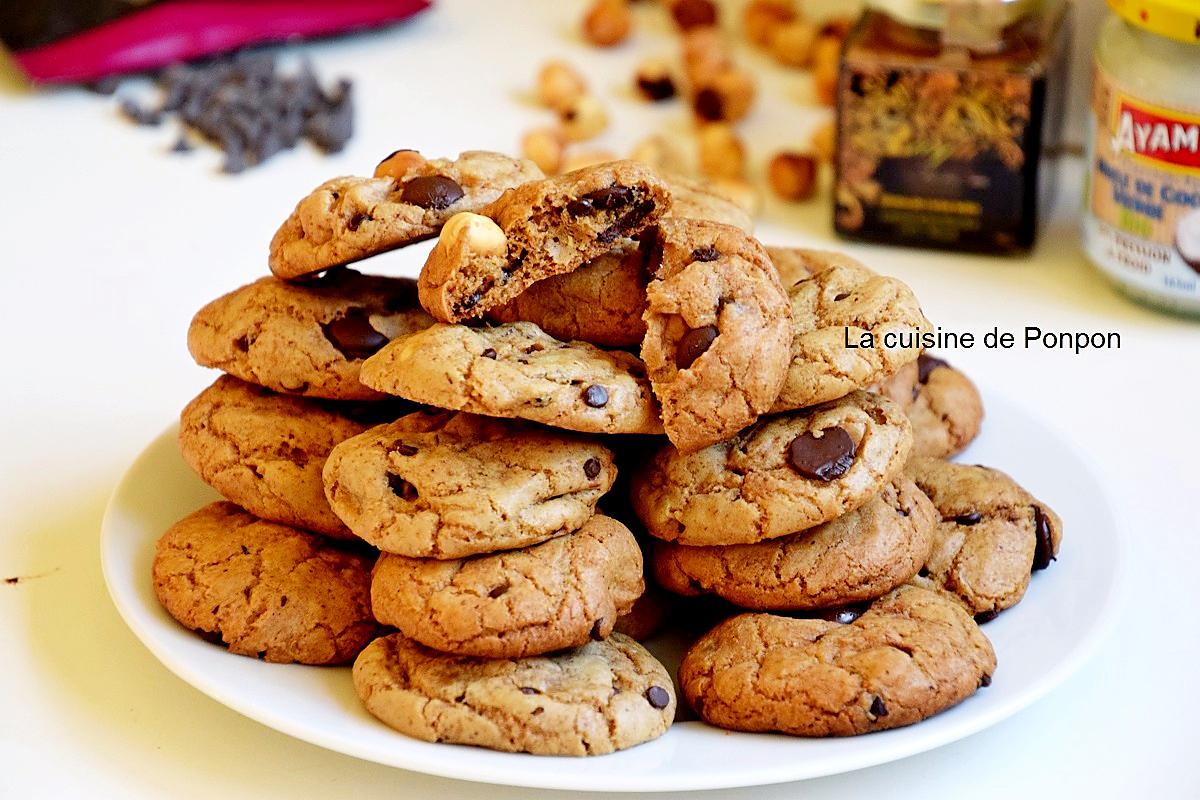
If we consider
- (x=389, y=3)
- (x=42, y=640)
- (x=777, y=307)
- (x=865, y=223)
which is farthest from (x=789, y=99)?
(x=42, y=640)

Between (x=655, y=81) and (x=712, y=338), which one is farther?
(x=655, y=81)

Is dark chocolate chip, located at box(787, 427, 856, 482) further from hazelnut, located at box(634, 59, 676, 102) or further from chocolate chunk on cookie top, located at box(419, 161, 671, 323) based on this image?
hazelnut, located at box(634, 59, 676, 102)

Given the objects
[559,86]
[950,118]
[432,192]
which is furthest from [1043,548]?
[559,86]

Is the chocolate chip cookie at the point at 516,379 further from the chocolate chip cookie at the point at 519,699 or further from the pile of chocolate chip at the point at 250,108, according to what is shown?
the pile of chocolate chip at the point at 250,108

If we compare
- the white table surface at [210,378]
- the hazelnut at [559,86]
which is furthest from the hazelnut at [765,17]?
the hazelnut at [559,86]

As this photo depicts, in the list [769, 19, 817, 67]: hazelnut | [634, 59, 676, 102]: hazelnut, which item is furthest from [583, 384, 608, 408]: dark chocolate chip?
[769, 19, 817, 67]: hazelnut

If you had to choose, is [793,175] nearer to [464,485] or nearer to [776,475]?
[776,475]
